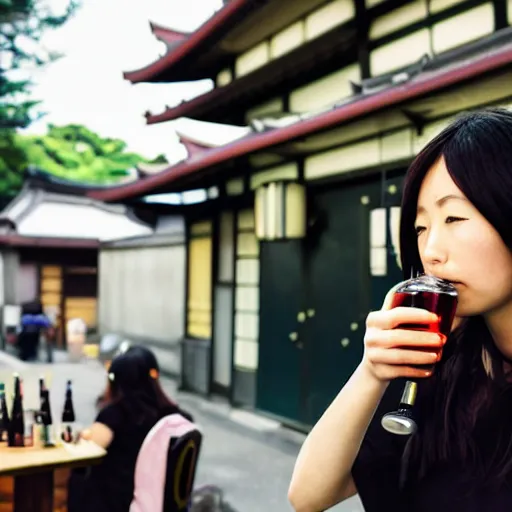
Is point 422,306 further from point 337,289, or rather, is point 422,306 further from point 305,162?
point 305,162

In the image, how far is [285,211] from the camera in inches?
276

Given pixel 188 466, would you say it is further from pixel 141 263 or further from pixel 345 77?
pixel 141 263

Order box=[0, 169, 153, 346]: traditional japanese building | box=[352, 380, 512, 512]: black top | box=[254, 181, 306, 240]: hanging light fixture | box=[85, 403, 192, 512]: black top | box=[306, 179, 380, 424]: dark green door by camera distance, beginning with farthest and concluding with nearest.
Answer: box=[0, 169, 153, 346]: traditional japanese building, box=[254, 181, 306, 240]: hanging light fixture, box=[306, 179, 380, 424]: dark green door, box=[85, 403, 192, 512]: black top, box=[352, 380, 512, 512]: black top

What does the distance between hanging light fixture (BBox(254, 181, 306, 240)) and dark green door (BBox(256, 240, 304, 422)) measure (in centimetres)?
42

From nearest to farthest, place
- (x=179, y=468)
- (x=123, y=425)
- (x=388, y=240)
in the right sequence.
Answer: (x=179, y=468) → (x=123, y=425) → (x=388, y=240)

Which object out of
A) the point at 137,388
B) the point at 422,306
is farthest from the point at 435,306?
the point at 137,388

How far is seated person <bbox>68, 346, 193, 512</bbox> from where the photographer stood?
3.61 meters

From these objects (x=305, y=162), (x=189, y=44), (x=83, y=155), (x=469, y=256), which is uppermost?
(x=83, y=155)

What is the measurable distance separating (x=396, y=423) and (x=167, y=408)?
284 centimetres

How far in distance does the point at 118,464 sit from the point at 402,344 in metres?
3.00

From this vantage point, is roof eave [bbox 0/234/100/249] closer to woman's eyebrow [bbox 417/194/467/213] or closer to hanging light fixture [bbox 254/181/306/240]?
hanging light fixture [bbox 254/181/306/240]

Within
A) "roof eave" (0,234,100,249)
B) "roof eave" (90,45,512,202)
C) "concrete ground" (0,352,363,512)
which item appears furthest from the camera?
"roof eave" (0,234,100,249)

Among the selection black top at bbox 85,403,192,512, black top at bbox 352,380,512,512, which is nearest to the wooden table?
black top at bbox 85,403,192,512

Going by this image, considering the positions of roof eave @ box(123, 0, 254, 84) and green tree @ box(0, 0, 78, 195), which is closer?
roof eave @ box(123, 0, 254, 84)
